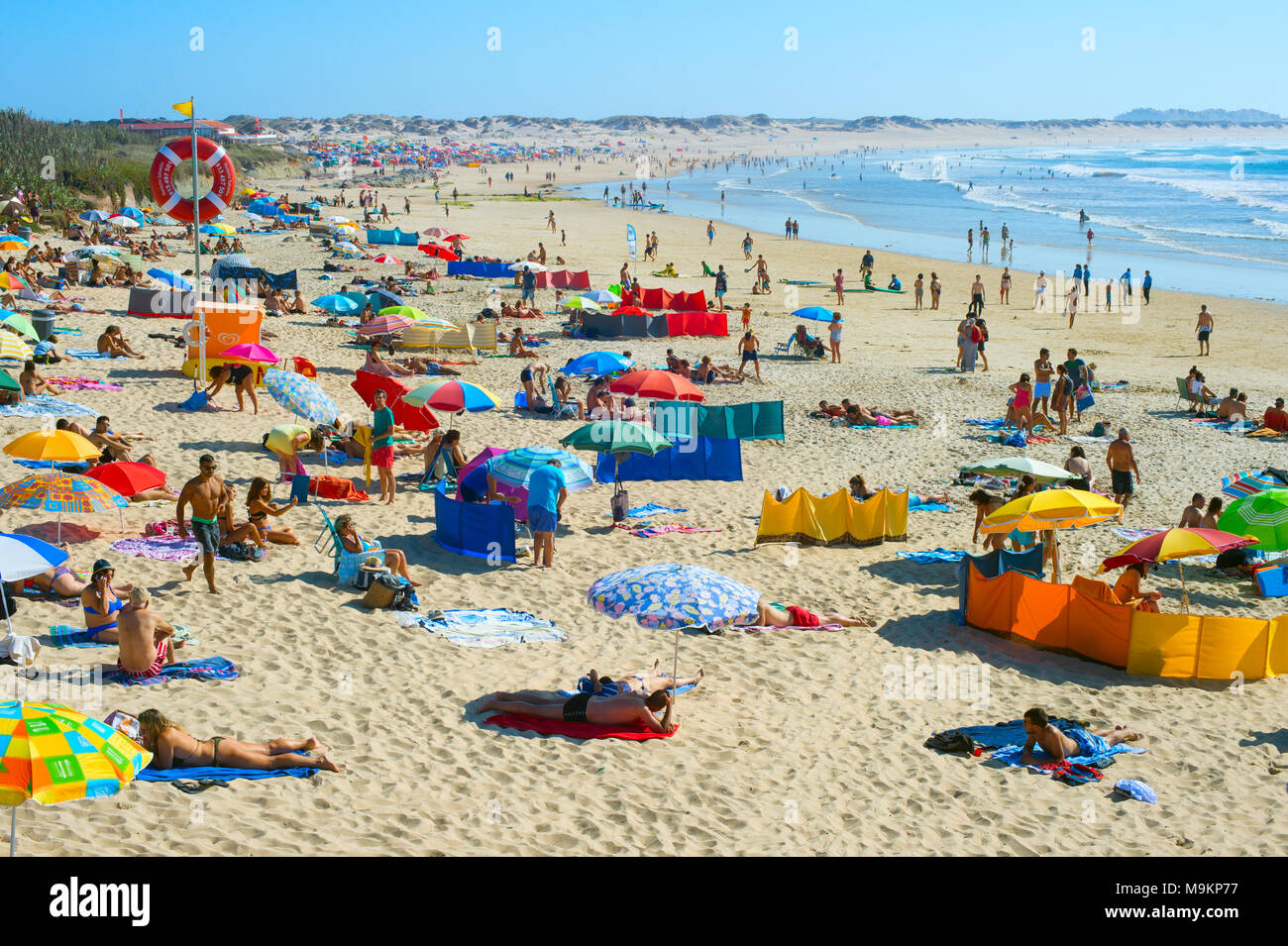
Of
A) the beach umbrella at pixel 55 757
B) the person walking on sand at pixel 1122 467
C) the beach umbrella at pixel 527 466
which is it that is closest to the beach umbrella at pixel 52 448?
the beach umbrella at pixel 527 466

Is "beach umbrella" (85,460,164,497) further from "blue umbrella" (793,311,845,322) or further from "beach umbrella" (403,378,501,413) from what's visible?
"blue umbrella" (793,311,845,322)

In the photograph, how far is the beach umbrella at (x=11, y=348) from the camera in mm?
16781

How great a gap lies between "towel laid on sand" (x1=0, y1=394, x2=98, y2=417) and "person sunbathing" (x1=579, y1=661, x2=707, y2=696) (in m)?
10.3

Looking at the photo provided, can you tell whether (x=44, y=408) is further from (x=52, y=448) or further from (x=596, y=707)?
(x=596, y=707)

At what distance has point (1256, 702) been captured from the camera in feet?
30.3

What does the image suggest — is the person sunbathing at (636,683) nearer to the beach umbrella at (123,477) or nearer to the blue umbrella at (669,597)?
the blue umbrella at (669,597)

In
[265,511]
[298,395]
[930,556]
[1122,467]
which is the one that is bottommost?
[930,556]

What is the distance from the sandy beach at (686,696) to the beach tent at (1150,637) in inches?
8.5

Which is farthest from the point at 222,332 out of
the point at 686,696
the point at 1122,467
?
the point at 1122,467

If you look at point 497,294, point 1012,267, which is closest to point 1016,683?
point 497,294

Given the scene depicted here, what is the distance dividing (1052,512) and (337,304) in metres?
17.2

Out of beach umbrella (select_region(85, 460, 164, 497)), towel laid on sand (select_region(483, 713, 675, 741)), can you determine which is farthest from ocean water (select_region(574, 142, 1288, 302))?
towel laid on sand (select_region(483, 713, 675, 741))

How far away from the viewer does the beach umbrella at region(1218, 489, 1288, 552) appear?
432 inches

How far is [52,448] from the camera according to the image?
11.0 metres
